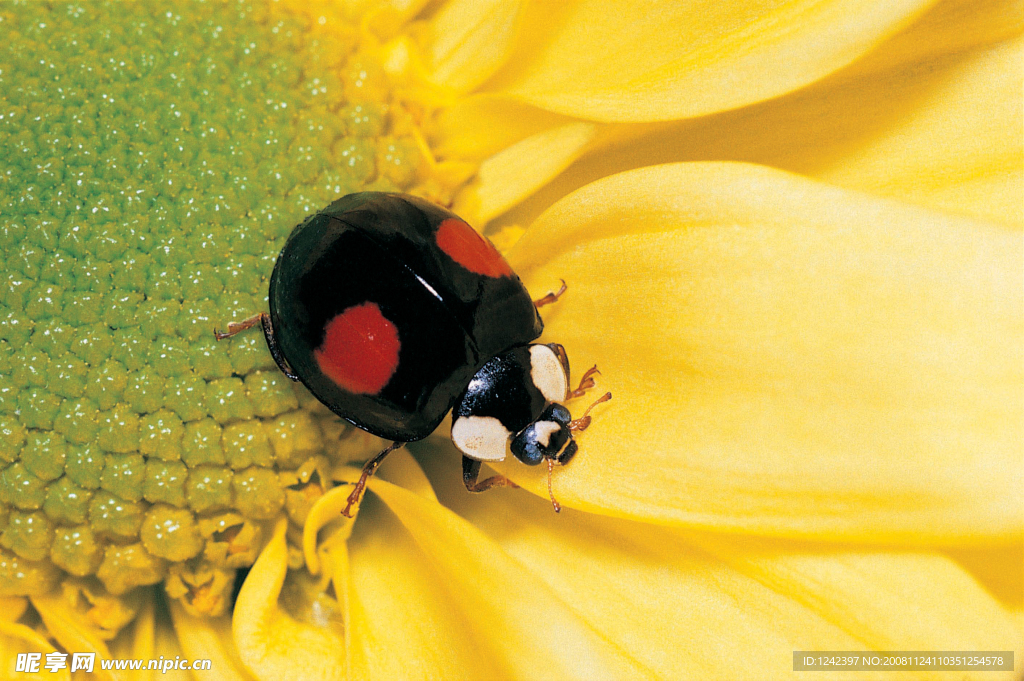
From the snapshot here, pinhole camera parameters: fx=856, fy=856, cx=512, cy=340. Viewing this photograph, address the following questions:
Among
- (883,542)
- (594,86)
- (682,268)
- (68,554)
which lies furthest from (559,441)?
(68,554)

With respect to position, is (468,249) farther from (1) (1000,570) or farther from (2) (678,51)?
(1) (1000,570)

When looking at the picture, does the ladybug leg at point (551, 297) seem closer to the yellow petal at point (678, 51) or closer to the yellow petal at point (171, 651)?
the yellow petal at point (678, 51)

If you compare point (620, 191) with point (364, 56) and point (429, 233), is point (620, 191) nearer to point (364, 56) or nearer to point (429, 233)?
point (429, 233)

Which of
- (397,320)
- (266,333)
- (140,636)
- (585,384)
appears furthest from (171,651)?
(585,384)

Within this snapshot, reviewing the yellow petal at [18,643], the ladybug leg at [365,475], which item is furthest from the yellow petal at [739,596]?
the yellow petal at [18,643]

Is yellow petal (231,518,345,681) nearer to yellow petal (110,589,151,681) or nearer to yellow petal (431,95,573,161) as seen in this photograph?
yellow petal (110,589,151,681)

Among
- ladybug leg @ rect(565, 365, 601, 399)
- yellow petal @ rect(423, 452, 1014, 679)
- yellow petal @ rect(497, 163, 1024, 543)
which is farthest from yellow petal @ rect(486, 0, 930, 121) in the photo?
yellow petal @ rect(423, 452, 1014, 679)
